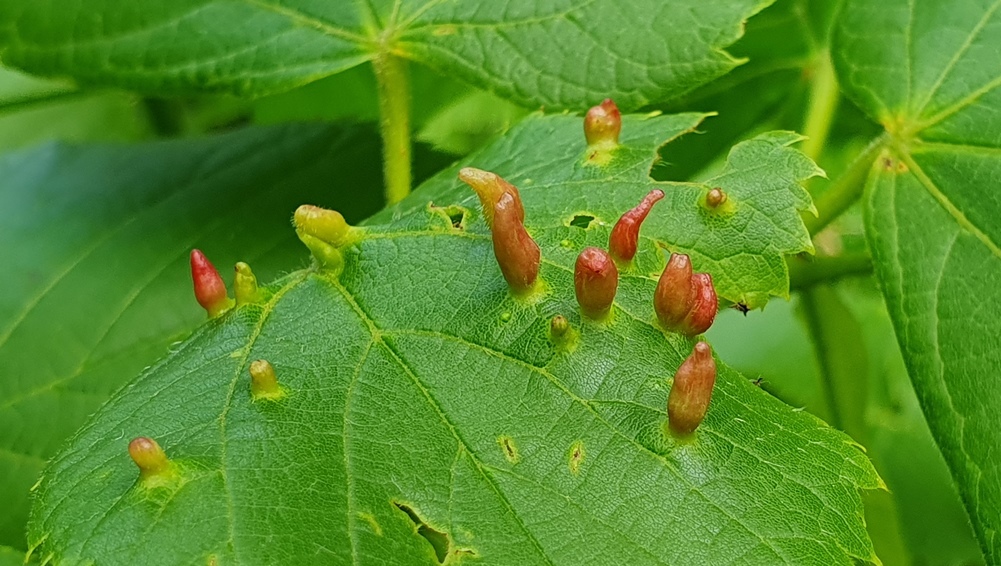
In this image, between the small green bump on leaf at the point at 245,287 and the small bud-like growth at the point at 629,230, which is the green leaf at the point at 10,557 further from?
the small bud-like growth at the point at 629,230

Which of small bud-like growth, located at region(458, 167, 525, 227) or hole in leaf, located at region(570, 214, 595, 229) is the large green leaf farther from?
small bud-like growth, located at region(458, 167, 525, 227)

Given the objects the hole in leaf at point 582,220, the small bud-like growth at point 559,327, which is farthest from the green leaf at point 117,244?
the small bud-like growth at point 559,327

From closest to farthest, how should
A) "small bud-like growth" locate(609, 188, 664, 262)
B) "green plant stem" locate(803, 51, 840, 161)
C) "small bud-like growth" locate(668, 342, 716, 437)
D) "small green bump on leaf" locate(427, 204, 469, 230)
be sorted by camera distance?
"small bud-like growth" locate(668, 342, 716, 437) < "small bud-like growth" locate(609, 188, 664, 262) < "small green bump on leaf" locate(427, 204, 469, 230) < "green plant stem" locate(803, 51, 840, 161)

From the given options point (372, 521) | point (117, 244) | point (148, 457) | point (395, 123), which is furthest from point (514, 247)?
point (117, 244)

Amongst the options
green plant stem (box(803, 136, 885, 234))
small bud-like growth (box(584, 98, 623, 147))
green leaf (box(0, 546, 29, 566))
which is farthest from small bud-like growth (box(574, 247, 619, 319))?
green leaf (box(0, 546, 29, 566))

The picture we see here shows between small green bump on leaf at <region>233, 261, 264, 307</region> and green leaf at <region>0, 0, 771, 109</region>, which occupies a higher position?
green leaf at <region>0, 0, 771, 109</region>

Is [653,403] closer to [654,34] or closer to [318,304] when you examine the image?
[318,304]
